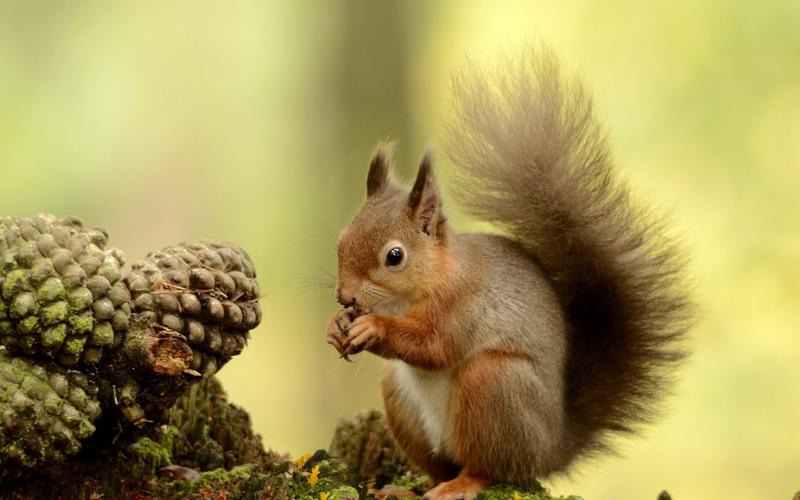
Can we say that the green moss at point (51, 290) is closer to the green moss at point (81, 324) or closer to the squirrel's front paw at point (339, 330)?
the green moss at point (81, 324)

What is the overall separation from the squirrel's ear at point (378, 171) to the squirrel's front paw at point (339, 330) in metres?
0.28

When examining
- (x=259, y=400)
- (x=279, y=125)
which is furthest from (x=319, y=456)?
(x=279, y=125)

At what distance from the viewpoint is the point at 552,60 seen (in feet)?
6.25

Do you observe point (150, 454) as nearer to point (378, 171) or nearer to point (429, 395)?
point (429, 395)

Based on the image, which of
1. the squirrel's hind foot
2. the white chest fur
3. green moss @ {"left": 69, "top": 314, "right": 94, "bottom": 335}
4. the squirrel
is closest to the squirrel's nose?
the squirrel

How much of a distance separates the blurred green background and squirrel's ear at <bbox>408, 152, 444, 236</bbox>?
1.64 meters

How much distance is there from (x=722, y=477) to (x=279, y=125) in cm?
246

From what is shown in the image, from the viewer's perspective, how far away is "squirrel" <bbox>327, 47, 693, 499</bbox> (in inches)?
68.0

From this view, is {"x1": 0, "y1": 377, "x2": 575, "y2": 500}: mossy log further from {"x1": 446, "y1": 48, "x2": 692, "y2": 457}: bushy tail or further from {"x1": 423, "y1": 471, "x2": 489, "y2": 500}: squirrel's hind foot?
{"x1": 446, "y1": 48, "x2": 692, "y2": 457}: bushy tail

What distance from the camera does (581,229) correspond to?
73.9 inches

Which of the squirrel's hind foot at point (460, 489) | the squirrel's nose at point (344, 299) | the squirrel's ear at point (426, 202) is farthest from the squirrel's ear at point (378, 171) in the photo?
the squirrel's hind foot at point (460, 489)

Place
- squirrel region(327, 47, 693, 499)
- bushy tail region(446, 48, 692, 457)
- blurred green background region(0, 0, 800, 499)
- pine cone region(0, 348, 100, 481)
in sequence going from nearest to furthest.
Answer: pine cone region(0, 348, 100, 481) → squirrel region(327, 47, 693, 499) → bushy tail region(446, 48, 692, 457) → blurred green background region(0, 0, 800, 499)

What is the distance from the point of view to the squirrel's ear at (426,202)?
69.8 inches

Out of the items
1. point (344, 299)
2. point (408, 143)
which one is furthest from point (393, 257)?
point (408, 143)
